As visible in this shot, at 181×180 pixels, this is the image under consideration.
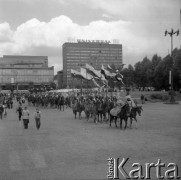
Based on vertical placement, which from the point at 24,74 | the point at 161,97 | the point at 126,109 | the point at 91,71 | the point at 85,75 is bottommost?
the point at 161,97

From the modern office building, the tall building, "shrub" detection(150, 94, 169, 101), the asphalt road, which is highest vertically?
the tall building

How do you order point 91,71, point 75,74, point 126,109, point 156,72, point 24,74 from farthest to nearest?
1. point 24,74
2. point 156,72
3. point 91,71
4. point 75,74
5. point 126,109

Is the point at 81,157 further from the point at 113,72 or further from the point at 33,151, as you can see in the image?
the point at 113,72

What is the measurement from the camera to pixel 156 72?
76938mm

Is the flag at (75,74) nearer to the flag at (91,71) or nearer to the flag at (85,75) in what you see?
the flag at (85,75)

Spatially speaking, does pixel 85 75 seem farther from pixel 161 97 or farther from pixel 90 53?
pixel 90 53

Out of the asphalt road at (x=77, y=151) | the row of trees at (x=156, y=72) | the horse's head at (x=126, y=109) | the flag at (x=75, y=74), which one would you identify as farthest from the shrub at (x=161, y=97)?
the asphalt road at (x=77, y=151)

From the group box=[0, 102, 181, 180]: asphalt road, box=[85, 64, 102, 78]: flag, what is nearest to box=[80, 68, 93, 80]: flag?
box=[85, 64, 102, 78]: flag

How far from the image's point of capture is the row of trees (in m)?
67.6

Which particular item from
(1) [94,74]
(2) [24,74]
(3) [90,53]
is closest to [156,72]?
(1) [94,74]

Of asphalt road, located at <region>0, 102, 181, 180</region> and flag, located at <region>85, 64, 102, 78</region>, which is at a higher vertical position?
flag, located at <region>85, 64, 102, 78</region>

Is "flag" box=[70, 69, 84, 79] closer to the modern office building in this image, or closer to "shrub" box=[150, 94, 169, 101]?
"shrub" box=[150, 94, 169, 101]

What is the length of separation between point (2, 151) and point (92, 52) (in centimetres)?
14372

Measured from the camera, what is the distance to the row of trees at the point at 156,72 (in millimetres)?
67562
